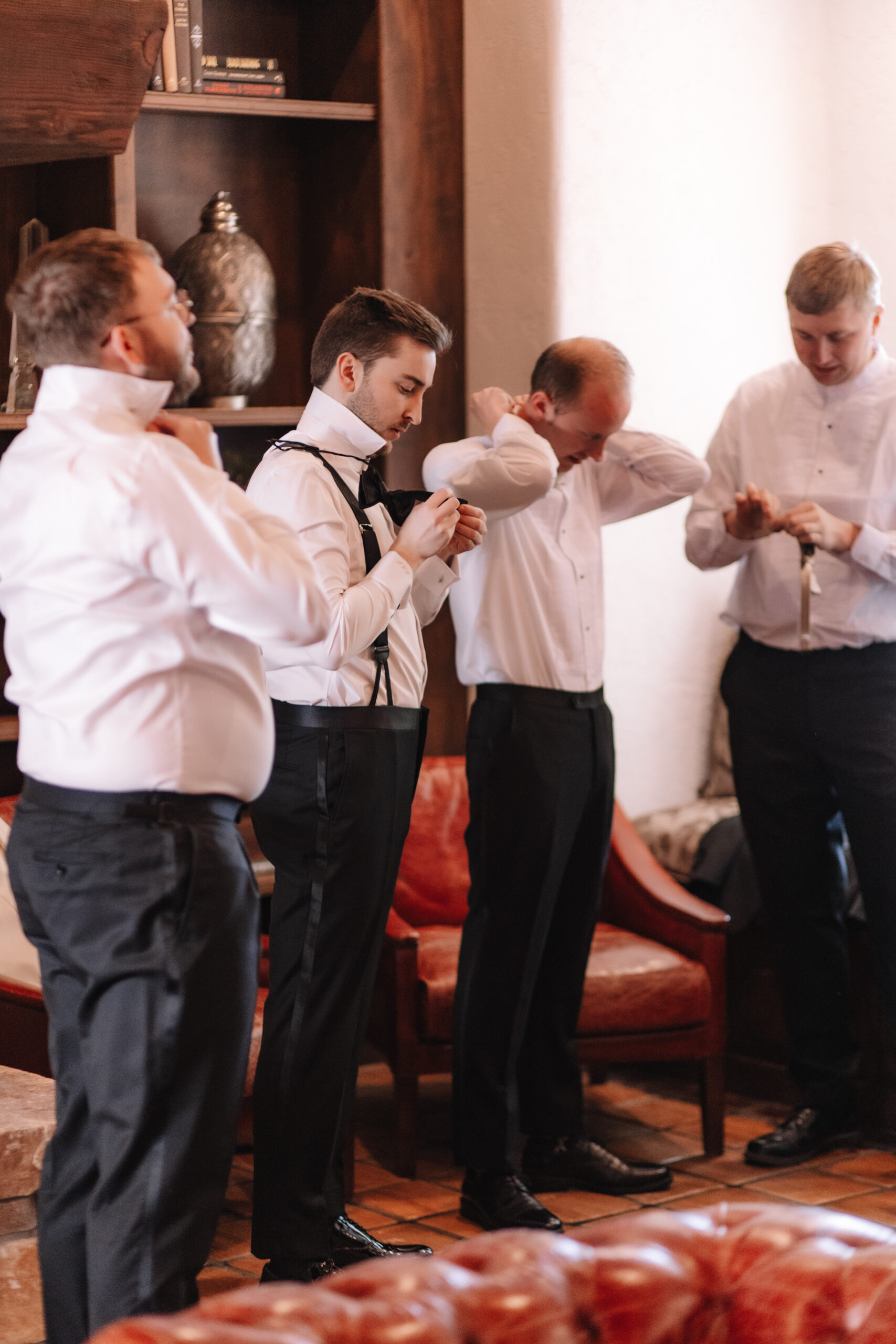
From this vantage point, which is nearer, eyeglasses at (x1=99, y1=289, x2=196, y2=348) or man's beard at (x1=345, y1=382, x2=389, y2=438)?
eyeglasses at (x1=99, y1=289, x2=196, y2=348)

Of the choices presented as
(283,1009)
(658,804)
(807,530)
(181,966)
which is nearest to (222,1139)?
(181,966)

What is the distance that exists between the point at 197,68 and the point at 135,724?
2.24m

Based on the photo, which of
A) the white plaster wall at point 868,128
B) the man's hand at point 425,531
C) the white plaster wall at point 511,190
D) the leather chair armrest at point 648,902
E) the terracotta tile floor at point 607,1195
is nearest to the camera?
the man's hand at point 425,531

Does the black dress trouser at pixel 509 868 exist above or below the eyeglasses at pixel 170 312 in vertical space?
below

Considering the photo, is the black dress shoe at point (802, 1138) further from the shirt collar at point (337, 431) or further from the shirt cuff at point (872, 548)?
the shirt collar at point (337, 431)

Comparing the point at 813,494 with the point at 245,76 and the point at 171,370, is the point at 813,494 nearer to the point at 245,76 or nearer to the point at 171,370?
the point at 245,76

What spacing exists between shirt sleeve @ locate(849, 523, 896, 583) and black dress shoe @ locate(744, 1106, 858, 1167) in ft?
3.87

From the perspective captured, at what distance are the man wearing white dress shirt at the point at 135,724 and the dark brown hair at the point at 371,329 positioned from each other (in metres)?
0.68

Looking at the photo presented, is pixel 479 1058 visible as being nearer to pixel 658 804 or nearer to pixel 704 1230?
pixel 658 804

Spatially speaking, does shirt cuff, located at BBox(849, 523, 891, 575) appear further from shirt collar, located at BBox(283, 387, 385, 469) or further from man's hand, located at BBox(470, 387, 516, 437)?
shirt collar, located at BBox(283, 387, 385, 469)

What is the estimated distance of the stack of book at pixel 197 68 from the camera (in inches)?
134

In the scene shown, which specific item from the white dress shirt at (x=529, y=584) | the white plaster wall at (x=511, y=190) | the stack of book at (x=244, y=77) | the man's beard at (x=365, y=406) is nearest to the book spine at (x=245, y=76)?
the stack of book at (x=244, y=77)

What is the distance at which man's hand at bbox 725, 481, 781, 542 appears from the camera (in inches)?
124

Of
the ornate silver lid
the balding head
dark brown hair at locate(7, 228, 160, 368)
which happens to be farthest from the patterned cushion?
dark brown hair at locate(7, 228, 160, 368)
